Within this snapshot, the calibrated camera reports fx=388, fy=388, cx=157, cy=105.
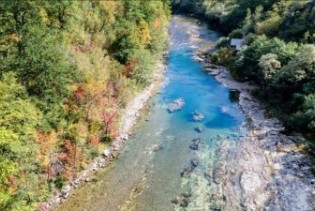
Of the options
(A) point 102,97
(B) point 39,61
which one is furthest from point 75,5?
(B) point 39,61

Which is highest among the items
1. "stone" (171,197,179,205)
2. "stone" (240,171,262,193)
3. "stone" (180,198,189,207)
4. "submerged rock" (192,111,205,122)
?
"submerged rock" (192,111,205,122)

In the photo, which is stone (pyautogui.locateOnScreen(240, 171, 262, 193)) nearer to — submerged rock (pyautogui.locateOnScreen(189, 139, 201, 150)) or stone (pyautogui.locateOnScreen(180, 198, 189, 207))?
stone (pyautogui.locateOnScreen(180, 198, 189, 207))

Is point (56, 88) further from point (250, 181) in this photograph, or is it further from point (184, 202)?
point (250, 181)

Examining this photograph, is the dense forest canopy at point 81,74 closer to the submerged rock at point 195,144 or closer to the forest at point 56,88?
the forest at point 56,88

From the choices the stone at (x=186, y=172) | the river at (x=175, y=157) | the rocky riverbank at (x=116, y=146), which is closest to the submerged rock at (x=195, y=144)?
the river at (x=175, y=157)

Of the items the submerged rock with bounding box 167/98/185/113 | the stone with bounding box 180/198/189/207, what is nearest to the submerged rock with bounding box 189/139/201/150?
the submerged rock with bounding box 167/98/185/113

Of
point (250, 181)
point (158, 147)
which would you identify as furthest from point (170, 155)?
point (250, 181)
